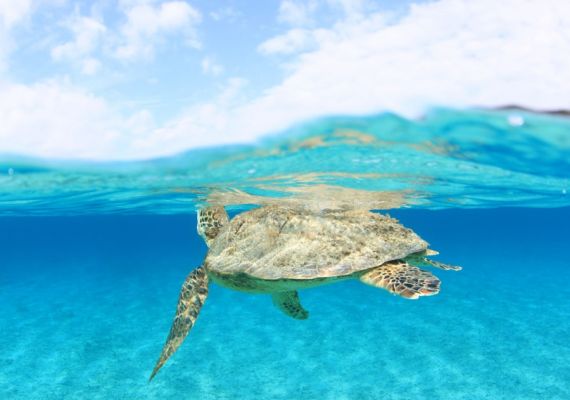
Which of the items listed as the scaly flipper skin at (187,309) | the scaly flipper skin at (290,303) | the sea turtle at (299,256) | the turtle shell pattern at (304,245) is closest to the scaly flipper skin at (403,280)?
the sea turtle at (299,256)

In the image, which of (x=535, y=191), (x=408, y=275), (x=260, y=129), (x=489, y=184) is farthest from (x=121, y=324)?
(x=535, y=191)

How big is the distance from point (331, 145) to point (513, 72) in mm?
4774

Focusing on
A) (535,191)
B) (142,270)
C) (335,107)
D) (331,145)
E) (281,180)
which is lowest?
(142,270)

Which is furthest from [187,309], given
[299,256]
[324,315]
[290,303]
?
[324,315]

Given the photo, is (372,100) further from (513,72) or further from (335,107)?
(513,72)

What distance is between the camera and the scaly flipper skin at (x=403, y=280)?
4.89 m

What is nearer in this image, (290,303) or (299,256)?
(299,256)

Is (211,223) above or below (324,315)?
above

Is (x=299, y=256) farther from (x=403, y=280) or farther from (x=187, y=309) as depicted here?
(x=187, y=309)

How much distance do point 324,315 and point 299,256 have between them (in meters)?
10.9

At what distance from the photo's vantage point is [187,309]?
6746 mm

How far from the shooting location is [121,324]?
16.0 metres

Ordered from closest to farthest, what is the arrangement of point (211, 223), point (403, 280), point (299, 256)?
1. point (403, 280)
2. point (299, 256)
3. point (211, 223)

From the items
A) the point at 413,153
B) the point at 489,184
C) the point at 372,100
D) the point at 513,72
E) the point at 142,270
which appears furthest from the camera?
the point at 142,270
